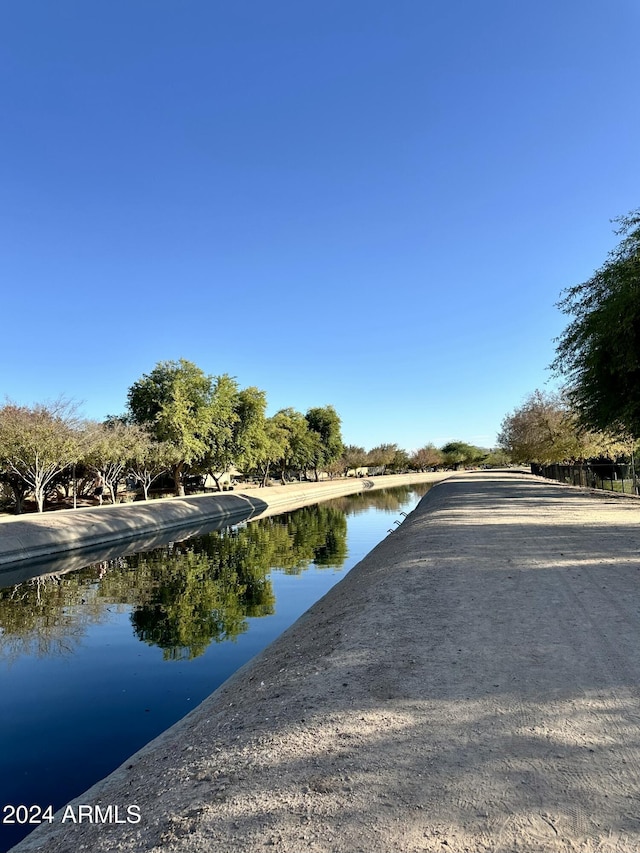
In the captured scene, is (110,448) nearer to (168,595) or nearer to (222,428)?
(222,428)

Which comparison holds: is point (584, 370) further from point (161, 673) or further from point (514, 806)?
point (514, 806)

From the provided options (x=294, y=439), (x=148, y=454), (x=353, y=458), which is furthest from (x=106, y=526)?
(x=353, y=458)

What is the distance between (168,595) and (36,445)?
2072cm

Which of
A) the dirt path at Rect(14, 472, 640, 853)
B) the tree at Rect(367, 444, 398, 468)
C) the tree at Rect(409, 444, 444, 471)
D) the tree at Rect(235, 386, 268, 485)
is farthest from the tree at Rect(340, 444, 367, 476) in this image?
the dirt path at Rect(14, 472, 640, 853)

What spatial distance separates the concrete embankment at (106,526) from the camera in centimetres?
2047

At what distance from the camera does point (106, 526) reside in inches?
1045

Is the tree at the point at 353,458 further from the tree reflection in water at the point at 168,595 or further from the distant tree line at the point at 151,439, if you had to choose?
the tree reflection in water at the point at 168,595

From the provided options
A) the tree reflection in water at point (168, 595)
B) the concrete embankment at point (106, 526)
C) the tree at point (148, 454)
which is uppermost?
the tree at point (148, 454)

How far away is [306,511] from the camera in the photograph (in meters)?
42.7

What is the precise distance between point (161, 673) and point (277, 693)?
14.8 ft

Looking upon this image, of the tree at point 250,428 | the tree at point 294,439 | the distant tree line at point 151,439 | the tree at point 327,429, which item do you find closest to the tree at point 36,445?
the distant tree line at point 151,439

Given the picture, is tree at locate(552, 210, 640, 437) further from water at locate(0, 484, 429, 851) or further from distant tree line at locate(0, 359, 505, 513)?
distant tree line at locate(0, 359, 505, 513)

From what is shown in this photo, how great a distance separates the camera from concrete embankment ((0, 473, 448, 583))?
20.5m

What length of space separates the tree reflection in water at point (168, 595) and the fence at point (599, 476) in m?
16.2
